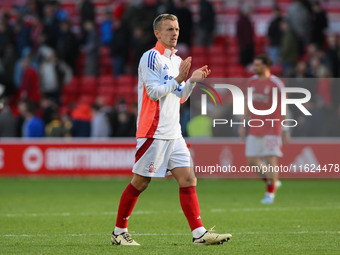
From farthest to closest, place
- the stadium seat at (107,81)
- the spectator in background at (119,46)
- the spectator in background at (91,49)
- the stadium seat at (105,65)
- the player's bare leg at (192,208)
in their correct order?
1. the stadium seat at (105,65)
2. the stadium seat at (107,81)
3. the spectator in background at (91,49)
4. the spectator in background at (119,46)
5. the player's bare leg at (192,208)

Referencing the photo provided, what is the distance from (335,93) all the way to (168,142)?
1149 centimetres

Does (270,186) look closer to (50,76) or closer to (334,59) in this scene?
(334,59)

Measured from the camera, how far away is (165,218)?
11234 millimetres

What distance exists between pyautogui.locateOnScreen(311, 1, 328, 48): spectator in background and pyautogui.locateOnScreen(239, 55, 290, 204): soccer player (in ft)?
28.6

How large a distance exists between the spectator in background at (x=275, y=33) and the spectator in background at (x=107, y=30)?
484 cm

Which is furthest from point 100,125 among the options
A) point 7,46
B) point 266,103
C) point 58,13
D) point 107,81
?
point 266,103

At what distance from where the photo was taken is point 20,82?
2398cm

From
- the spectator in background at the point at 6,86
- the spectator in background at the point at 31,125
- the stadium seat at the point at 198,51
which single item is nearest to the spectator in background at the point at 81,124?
the spectator in background at the point at 31,125

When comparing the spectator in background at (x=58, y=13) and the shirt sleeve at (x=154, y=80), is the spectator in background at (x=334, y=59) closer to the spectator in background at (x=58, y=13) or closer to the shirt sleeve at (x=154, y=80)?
the spectator in background at (x=58, y=13)

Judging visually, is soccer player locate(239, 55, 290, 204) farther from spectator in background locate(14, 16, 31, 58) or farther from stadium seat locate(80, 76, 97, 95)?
spectator in background locate(14, 16, 31, 58)

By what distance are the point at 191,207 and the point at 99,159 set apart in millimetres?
11590

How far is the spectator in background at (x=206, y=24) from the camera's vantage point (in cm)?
2305

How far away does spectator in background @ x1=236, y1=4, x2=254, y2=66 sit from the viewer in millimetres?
22703

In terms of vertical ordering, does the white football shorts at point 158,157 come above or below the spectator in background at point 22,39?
below
